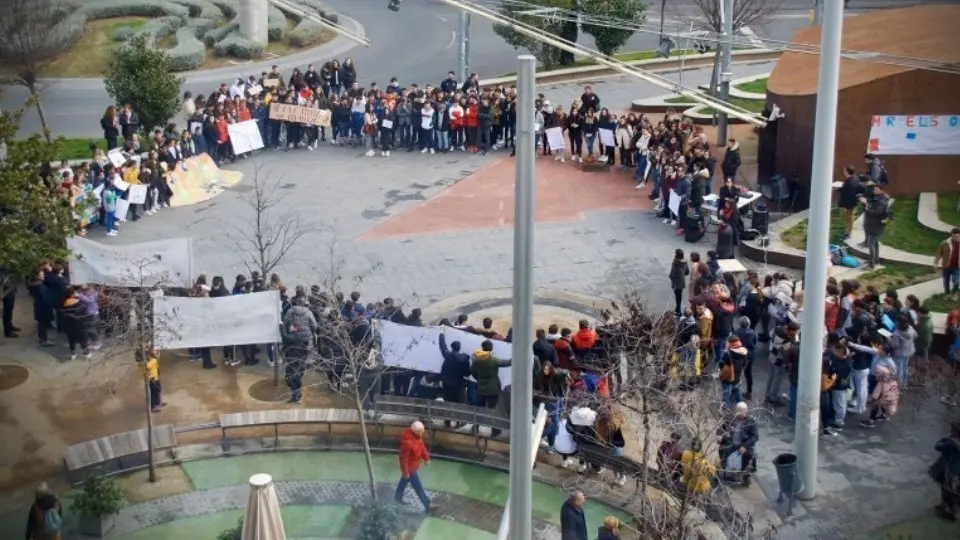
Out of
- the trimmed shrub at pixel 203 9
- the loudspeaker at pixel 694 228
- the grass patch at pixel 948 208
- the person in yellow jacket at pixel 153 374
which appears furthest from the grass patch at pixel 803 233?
the trimmed shrub at pixel 203 9

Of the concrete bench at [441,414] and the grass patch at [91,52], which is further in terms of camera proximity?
the grass patch at [91,52]

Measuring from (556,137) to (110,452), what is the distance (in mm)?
17000

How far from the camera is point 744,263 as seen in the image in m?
26.0

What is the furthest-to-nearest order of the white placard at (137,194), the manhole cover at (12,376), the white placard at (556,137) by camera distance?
the white placard at (556,137)
the white placard at (137,194)
the manhole cover at (12,376)

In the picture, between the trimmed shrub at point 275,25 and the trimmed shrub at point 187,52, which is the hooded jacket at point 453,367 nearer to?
the trimmed shrub at point 187,52

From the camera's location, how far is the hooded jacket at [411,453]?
668 inches

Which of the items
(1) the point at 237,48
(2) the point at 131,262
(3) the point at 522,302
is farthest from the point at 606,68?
(3) the point at 522,302

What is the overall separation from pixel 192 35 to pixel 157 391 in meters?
25.9

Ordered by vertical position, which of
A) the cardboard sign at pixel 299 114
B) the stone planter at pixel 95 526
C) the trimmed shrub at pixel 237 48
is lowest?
the stone planter at pixel 95 526

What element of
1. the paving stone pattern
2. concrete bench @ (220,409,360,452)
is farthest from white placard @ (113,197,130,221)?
the paving stone pattern

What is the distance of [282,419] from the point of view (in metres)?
19.3

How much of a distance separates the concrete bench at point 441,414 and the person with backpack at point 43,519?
5.13 m

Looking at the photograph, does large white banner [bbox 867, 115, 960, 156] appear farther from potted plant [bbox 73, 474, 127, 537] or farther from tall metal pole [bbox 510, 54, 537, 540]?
tall metal pole [bbox 510, 54, 537, 540]

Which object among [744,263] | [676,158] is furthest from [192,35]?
[744,263]
